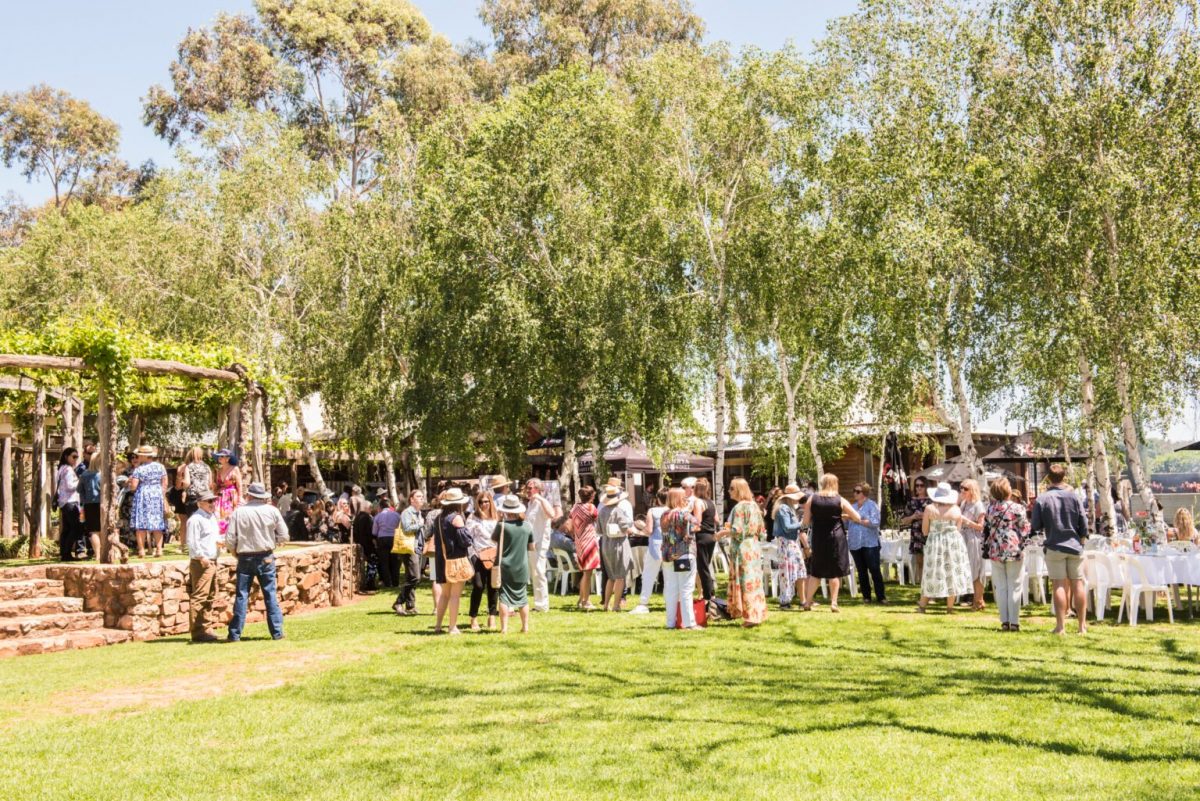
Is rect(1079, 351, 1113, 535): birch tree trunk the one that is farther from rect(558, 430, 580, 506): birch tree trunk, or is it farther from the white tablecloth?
rect(558, 430, 580, 506): birch tree trunk

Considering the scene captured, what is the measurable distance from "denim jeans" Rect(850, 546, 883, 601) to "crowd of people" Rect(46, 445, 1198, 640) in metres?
0.02

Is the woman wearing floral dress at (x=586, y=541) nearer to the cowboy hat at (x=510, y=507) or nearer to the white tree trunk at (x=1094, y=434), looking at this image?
the cowboy hat at (x=510, y=507)

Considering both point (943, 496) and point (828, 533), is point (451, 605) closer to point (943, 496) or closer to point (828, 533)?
point (828, 533)

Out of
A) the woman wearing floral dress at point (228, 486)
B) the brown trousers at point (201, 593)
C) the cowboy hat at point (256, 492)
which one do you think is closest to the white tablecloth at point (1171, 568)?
the cowboy hat at point (256, 492)

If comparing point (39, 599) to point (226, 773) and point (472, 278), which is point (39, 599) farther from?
point (472, 278)

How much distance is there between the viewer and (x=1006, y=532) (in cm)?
1184

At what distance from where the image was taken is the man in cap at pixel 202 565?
12070mm

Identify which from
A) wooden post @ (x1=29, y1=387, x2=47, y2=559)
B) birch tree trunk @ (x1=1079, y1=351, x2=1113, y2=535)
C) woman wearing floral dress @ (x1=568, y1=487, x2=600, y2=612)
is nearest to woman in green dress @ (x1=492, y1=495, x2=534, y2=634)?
woman wearing floral dress @ (x1=568, y1=487, x2=600, y2=612)

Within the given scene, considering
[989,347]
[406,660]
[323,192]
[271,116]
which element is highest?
[271,116]

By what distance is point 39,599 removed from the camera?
40.6 ft

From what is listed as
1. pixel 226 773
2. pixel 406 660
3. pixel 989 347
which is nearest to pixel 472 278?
pixel 989 347

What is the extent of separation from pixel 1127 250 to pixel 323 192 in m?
21.1

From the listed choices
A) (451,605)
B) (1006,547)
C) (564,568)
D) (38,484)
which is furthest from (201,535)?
(1006,547)

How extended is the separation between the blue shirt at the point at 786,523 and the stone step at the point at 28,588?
8.74 metres
